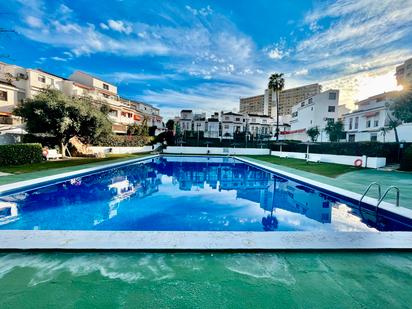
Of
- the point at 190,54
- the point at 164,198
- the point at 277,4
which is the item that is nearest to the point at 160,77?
the point at 190,54

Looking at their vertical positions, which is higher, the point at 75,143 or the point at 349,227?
the point at 75,143

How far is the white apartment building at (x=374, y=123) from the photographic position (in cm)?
2298

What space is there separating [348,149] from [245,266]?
1980 centimetres

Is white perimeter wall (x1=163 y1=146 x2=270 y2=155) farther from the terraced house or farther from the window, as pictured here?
the window

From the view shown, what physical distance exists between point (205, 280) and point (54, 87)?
2586 cm

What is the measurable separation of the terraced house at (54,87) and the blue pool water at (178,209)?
1422 cm

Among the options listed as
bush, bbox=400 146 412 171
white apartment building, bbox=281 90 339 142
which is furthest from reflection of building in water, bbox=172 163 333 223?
white apartment building, bbox=281 90 339 142

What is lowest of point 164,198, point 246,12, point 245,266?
point 164,198

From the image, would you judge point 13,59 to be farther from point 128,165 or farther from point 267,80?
point 267,80

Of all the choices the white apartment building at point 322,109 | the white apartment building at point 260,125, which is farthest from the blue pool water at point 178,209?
the white apartment building at point 260,125

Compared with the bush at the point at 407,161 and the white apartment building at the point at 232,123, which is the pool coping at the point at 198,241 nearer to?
the bush at the point at 407,161

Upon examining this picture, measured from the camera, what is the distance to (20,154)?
12.6 m

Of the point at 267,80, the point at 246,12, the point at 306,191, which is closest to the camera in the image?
the point at 306,191

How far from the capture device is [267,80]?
112 feet
